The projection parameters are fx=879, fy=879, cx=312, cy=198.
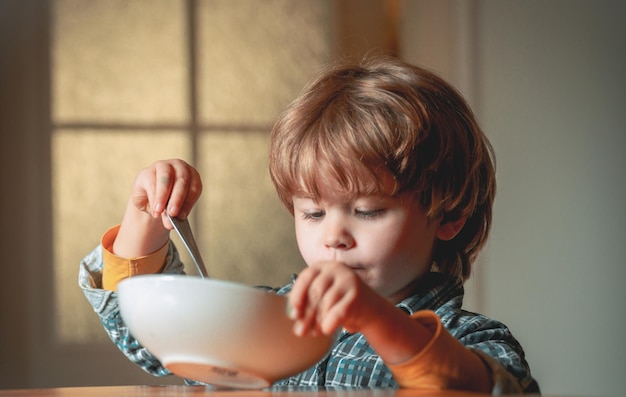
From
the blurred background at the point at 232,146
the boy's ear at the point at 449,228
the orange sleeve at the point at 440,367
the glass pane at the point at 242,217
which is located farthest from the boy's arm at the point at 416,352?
the glass pane at the point at 242,217

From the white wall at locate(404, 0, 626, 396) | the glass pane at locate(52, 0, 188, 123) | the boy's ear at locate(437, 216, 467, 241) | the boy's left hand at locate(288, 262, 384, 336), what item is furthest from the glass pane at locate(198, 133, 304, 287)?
the boy's left hand at locate(288, 262, 384, 336)

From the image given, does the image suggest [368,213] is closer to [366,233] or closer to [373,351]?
[366,233]

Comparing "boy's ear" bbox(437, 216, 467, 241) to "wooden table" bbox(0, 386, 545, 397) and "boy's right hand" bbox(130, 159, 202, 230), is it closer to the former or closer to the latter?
→ "boy's right hand" bbox(130, 159, 202, 230)

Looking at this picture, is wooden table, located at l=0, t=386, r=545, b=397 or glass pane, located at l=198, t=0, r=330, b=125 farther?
glass pane, located at l=198, t=0, r=330, b=125

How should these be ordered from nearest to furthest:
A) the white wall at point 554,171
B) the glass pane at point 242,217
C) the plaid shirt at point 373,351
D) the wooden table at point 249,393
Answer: the wooden table at point 249,393
the plaid shirt at point 373,351
the white wall at point 554,171
the glass pane at point 242,217

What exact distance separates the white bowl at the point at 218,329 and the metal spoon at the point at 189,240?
0.79ft

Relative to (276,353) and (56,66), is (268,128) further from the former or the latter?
(276,353)

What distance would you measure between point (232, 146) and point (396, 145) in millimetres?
1391

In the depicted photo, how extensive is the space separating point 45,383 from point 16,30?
34.6 inches

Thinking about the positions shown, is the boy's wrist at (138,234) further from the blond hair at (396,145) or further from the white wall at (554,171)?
the white wall at (554,171)

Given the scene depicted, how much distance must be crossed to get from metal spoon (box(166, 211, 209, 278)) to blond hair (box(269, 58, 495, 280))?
149 mm

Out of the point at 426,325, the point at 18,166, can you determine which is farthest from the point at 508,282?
the point at 426,325

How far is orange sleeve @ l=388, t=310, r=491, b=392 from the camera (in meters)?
0.67

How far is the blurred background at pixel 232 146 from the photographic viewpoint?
7.11 feet
